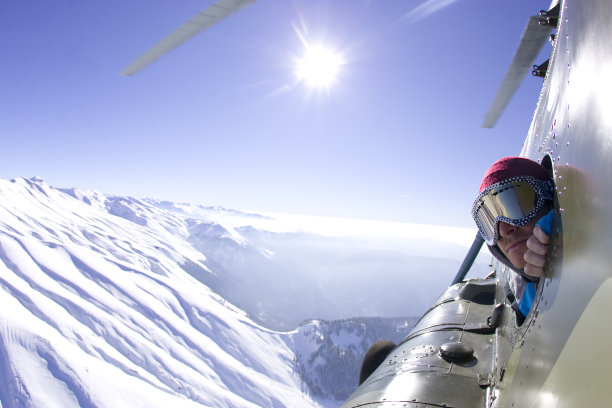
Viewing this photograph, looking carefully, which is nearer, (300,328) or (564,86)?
(564,86)

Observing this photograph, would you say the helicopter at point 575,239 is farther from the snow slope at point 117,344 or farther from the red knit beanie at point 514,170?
the snow slope at point 117,344

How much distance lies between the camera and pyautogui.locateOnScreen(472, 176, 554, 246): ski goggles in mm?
2275

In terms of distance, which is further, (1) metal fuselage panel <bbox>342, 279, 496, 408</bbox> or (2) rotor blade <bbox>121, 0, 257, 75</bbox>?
(1) metal fuselage panel <bbox>342, 279, 496, 408</bbox>

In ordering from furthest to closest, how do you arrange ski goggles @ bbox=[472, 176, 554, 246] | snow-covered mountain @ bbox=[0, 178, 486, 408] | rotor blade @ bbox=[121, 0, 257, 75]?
snow-covered mountain @ bbox=[0, 178, 486, 408] < rotor blade @ bbox=[121, 0, 257, 75] < ski goggles @ bbox=[472, 176, 554, 246]

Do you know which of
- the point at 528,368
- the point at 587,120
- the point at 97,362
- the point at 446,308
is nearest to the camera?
the point at 587,120

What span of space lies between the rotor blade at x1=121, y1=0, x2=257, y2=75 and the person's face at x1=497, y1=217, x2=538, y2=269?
10.8ft

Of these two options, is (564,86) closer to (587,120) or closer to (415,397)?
(587,120)

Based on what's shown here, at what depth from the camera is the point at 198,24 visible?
11.9ft

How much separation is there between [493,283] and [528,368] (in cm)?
618

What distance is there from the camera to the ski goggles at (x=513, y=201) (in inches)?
89.6

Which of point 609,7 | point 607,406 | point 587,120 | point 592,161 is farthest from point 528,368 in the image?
point 609,7

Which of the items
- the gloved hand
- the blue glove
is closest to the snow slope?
the gloved hand

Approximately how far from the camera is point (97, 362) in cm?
11156

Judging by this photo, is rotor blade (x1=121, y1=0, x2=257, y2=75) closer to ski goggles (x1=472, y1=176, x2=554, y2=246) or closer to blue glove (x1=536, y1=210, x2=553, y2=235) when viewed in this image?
ski goggles (x1=472, y1=176, x2=554, y2=246)
